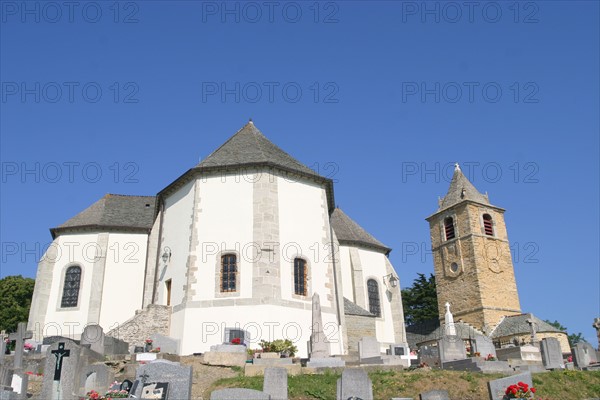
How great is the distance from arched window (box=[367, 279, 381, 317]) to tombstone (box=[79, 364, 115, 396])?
18664mm

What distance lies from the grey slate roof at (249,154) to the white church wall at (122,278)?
261 inches

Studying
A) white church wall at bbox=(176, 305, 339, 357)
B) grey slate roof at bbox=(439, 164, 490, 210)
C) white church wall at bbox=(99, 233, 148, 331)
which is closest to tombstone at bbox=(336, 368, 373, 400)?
white church wall at bbox=(176, 305, 339, 357)

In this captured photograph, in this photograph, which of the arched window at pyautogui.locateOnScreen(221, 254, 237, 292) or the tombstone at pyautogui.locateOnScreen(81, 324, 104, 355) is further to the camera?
the arched window at pyautogui.locateOnScreen(221, 254, 237, 292)

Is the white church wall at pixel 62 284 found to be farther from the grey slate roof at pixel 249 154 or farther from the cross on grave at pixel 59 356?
the cross on grave at pixel 59 356

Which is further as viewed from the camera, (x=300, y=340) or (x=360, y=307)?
(x=360, y=307)

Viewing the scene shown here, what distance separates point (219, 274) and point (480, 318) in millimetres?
23010

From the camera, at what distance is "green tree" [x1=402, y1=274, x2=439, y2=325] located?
49.0m

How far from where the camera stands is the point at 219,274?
21.0 metres

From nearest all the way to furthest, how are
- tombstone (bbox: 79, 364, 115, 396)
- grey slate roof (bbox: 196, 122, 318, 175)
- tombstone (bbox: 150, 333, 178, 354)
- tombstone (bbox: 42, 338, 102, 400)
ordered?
tombstone (bbox: 42, 338, 102, 400), tombstone (bbox: 79, 364, 115, 396), tombstone (bbox: 150, 333, 178, 354), grey slate roof (bbox: 196, 122, 318, 175)

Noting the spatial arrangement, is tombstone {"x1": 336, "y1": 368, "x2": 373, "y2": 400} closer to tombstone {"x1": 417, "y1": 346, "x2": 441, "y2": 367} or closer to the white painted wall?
tombstone {"x1": 417, "y1": 346, "x2": 441, "y2": 367}

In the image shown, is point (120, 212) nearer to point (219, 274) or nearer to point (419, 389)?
point (219, 274)

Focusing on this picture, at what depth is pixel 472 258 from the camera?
129 feet

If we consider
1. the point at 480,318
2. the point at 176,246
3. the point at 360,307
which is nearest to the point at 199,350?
the point at 176,246

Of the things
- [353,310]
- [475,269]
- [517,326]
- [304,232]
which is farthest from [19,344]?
[475,269]
